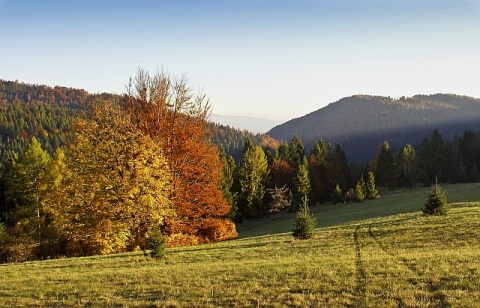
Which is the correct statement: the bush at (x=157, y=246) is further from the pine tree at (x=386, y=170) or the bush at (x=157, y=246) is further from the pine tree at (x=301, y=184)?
the pine tree at (x=386, y=170)

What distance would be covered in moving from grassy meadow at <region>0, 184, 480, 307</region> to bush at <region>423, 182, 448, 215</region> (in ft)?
21.5

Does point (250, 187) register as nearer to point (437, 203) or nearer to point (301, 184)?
point (301, 184)

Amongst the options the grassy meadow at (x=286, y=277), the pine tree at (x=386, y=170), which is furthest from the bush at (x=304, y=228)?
the pine tree at (x=386, y=170)

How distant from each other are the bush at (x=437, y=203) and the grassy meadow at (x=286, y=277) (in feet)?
21.5

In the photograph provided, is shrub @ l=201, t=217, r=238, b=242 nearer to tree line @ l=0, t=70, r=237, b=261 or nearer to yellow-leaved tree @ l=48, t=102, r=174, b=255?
tree line @ l=0, t=70, r=237, b=261

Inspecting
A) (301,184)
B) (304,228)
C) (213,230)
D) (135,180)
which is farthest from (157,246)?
(301,184)

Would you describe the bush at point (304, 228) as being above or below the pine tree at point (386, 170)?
below

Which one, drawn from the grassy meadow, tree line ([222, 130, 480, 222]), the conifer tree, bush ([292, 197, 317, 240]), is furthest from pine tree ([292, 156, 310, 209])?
the grassy meadow

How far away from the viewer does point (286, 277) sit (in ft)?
45.1

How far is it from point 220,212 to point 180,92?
33.7ft

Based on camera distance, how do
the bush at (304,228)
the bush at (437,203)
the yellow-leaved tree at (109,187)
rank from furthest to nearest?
the bush at (437,203) → the bush at (304,228) → the yellow-leaved tree at (109,187)

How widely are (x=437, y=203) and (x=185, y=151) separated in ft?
68.6

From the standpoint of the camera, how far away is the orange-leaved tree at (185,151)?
28.9 metres

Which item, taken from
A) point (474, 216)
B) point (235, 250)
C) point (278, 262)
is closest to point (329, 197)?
point (474, 216)
